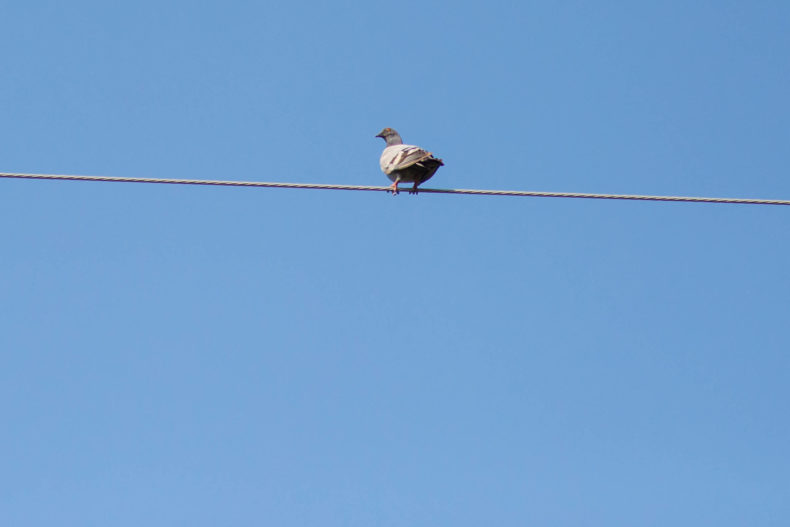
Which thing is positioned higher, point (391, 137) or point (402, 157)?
point (391, 137)

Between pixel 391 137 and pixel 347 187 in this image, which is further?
pixel 391 137

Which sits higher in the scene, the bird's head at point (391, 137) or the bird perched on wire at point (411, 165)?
the bird's head at point (391, 137)

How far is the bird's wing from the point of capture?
17000mm

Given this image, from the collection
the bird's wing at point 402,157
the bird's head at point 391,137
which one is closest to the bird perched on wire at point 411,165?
the bird's wing at point 402,157

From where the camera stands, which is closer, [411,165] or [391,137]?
[411,165]

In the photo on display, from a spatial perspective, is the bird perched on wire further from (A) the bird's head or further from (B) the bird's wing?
(A) the bird's head

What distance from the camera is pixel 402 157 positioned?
17297 mm

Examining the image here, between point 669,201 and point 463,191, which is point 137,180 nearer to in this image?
point 463,191

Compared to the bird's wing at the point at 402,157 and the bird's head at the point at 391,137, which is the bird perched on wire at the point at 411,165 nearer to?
the bird's wing at the point at 402,157

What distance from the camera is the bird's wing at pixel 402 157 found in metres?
17.0

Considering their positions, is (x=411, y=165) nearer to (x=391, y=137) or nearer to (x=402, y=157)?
(x=402, y=157)

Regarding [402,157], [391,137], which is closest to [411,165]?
[402,157]

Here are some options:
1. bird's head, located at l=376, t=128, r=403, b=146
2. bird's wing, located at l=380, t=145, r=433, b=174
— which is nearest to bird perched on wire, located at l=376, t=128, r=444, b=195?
bird's wing, located at l=380, t=145, r=433, b=174

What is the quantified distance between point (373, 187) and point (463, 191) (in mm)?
1071
